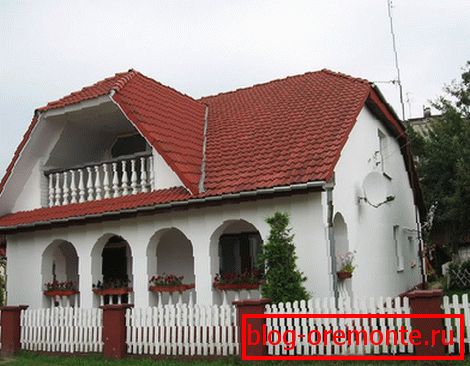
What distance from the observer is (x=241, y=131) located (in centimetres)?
1363

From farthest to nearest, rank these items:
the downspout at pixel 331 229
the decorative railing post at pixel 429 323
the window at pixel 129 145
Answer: the window at pixel 129 145 < the downspout at pixel 331 229 < the decorative railing post at pixel 429 323

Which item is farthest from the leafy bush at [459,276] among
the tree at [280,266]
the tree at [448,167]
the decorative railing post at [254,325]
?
the decorative railing post at [254,325]

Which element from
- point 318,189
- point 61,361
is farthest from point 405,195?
point 61,361

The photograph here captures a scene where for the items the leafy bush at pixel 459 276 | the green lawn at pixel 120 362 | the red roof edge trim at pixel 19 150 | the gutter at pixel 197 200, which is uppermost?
the red roof edge trim at pixel 19 150

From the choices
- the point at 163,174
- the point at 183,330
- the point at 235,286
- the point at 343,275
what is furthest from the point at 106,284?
the point at 343,275

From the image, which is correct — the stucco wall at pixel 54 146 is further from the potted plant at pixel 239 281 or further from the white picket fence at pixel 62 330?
the potted plant at pixel 239 281

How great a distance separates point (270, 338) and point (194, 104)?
370 inches

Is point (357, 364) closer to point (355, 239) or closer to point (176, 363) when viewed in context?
point (176, 363)

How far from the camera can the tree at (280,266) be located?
9406 mm

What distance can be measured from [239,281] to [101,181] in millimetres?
4999

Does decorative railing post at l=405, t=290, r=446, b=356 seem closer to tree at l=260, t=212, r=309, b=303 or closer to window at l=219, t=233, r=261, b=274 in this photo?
tree at l=260, t=212, r=309, b=303

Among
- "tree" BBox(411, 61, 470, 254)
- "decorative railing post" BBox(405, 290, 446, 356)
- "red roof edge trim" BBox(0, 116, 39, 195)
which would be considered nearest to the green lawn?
"decorative railing post" BBox(405, 290, 446, 356)

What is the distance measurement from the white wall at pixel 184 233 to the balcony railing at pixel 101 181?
0.89 meters

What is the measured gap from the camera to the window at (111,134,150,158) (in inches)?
593
